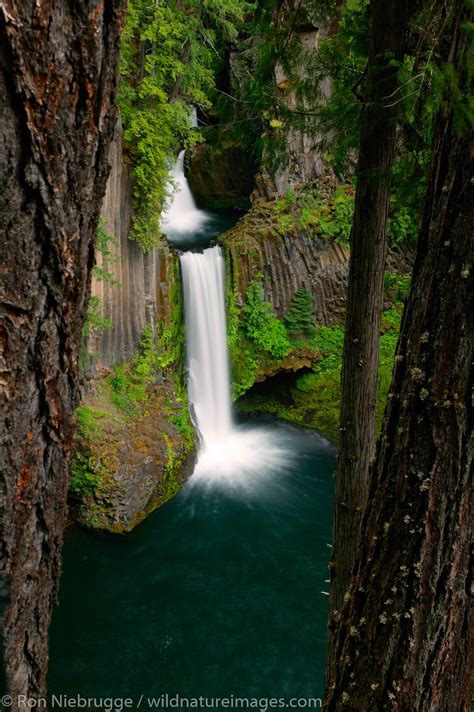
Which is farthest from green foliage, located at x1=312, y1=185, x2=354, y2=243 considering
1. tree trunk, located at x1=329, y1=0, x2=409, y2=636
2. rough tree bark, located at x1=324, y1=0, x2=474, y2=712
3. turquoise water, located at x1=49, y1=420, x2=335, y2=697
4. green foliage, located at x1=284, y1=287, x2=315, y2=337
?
rough tree bark, located at x1=324, y1=0, x2=474, y2=712

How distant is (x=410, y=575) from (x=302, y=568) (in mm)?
7310

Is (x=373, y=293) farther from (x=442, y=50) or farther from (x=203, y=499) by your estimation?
(x=203, y=499)

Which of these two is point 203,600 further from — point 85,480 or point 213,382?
point 213,382

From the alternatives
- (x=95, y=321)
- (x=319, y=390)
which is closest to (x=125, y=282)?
(x=95, y=321)

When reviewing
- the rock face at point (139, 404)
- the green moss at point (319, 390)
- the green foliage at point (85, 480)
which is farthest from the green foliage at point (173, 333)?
the green foliage at point (85, 480)

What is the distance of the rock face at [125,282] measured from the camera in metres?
9.20

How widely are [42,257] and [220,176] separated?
49.1 feet

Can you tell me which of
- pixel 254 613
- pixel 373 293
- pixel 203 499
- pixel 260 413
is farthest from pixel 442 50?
pixel 260 413

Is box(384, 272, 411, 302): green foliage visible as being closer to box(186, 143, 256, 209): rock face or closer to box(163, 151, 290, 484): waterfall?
box(163, 151, 290, 484): waterfall

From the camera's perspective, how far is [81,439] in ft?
28.1

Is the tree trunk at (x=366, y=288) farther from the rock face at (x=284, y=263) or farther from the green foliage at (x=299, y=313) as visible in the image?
the green foliage at (x=299, y=313)

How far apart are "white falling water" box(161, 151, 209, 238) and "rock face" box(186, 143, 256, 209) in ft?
0.79

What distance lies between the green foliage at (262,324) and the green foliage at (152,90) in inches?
130

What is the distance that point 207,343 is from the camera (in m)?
12.3
